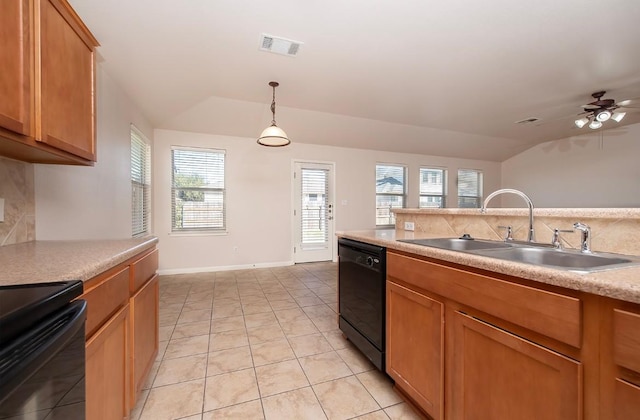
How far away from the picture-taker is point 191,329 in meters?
2.45

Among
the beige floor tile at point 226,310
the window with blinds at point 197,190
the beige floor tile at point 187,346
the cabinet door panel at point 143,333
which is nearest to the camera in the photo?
the cabinet door panel at point 143,333

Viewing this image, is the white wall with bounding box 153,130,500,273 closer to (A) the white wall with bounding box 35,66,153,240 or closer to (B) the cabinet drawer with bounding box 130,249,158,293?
(A) the white wall with bounding box 35,66,153,240

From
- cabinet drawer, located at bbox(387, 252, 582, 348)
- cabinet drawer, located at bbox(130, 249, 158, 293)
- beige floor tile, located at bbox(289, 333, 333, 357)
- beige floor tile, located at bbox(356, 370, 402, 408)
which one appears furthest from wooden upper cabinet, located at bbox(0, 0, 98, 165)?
beige floor tile, located at bbox(356, 370, 402, 408)

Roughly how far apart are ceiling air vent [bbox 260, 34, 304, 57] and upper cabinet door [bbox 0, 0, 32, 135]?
1678mm

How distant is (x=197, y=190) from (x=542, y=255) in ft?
15.2

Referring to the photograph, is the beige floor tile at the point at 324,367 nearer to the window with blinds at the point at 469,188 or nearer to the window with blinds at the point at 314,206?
the window with blinds at the point at 314,206

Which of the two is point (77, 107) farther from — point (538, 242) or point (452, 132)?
point (452, 132)

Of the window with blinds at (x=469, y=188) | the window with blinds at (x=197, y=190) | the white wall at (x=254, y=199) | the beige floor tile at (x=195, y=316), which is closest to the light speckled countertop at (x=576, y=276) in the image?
the beige floor tile at (x=195, y=316)

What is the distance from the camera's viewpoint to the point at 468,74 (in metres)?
3.11

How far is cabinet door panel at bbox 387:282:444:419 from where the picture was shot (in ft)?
4.13

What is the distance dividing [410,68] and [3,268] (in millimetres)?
3408

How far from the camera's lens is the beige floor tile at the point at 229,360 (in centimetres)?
184

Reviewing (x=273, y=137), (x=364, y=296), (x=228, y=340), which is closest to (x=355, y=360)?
(x=364, y=296)

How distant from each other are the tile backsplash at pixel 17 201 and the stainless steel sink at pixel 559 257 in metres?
2.39
